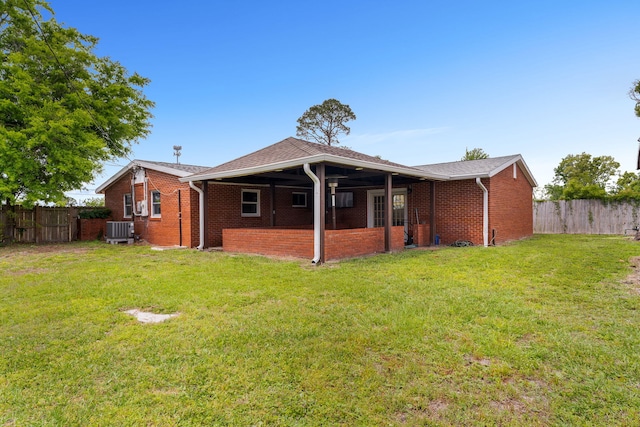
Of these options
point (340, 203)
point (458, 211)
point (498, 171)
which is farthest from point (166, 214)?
point (498, 171)

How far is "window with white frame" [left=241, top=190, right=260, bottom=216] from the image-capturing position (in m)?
12.9

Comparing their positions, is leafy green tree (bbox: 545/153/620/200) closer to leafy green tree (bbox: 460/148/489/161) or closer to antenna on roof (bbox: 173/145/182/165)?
leafy green tree (bbox: 460/148/489/161)

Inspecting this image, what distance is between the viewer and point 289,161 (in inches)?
323

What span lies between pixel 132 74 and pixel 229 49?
687 centimetres

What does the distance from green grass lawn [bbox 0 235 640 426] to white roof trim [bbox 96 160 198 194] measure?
6.62m

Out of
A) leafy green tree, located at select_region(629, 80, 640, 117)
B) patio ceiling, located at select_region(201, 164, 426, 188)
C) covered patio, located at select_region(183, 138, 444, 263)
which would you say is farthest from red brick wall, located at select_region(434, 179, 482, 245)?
leafy green tree, located at select_region(629, 80, 640, 117)

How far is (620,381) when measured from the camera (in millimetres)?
2557

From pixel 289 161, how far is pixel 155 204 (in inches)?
320

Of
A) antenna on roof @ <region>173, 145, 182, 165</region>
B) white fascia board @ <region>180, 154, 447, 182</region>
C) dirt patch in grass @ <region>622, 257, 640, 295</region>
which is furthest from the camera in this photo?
antenna on roof @ <region>173, 145, 182, 165</region>

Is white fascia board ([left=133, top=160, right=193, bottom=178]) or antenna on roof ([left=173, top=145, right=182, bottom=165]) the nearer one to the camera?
white fascia board ([left=133, top=160, right=193, bottom=178])

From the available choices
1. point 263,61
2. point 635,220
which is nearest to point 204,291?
point 263,61

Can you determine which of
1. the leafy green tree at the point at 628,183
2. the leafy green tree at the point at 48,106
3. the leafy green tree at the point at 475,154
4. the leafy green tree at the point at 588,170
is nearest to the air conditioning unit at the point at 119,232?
the leafy green tree at the point at 48,106

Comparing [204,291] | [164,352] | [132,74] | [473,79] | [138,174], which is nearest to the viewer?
[164,352]

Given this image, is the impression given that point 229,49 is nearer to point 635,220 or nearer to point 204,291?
point 204,291
